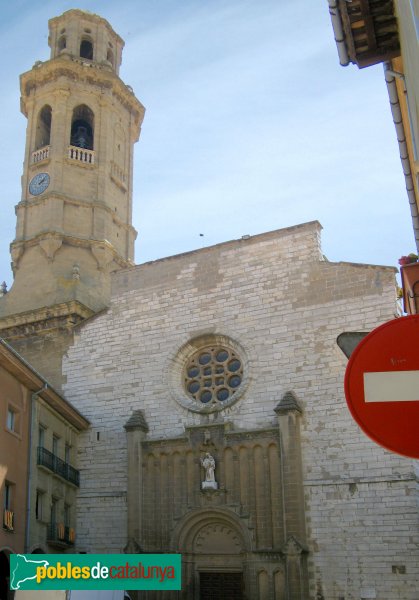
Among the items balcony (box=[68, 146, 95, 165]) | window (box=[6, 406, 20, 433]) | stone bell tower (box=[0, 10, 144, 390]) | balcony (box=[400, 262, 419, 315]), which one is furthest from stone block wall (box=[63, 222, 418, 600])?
balcony (box=[400, 262, 419, 315])

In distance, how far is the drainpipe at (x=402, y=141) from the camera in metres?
11.6

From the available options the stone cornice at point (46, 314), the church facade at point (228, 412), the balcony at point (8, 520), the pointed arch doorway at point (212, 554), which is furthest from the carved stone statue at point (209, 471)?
the stone cornice at point (46, 314)

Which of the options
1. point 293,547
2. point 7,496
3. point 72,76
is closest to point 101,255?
point 72,76

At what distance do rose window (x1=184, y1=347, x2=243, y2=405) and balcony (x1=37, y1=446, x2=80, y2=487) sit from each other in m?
4.55

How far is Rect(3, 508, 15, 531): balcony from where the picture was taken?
18500 millimetres

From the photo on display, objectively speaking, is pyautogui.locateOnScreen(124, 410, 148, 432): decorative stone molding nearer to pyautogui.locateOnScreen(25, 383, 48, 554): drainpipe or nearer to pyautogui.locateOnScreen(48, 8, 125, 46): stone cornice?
pyautogui.locateOnScreen(25, 383, 48, 554): drainpipe

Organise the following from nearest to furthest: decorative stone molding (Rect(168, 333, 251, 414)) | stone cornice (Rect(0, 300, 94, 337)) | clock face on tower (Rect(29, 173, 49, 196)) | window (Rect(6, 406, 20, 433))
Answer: window (Rect(6, 406, 20, 433)) < decorative stone molding (Rect(168, 333, 251, 414)) < stone cornice (Rect(0, 300, 94, 337)) < clock face on tower (Rect(29, 173, 49, 196))

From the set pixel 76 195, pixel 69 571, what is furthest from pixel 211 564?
pixel 76 195

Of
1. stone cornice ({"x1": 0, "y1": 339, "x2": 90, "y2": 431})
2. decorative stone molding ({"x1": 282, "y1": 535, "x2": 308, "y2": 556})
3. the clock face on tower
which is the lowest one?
decorative stone molding ({"x1": 282, "y1": 535, "x2": 308, "y2": 556})

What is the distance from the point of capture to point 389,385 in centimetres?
334

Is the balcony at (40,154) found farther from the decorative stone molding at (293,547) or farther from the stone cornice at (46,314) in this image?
the decorative stone molding at (293,547)

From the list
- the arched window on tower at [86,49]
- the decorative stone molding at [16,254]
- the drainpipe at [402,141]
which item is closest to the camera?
the drainpipe at [402,141]

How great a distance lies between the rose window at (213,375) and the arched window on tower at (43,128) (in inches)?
518

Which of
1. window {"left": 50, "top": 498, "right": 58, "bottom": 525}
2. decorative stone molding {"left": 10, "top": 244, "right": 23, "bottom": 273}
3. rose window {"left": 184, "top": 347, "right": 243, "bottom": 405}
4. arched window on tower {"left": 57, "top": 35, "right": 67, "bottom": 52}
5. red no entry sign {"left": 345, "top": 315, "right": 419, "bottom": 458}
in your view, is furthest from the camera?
arched window on tower {"left": 57, "top": 35, "right": 67, "bottom": 52}
